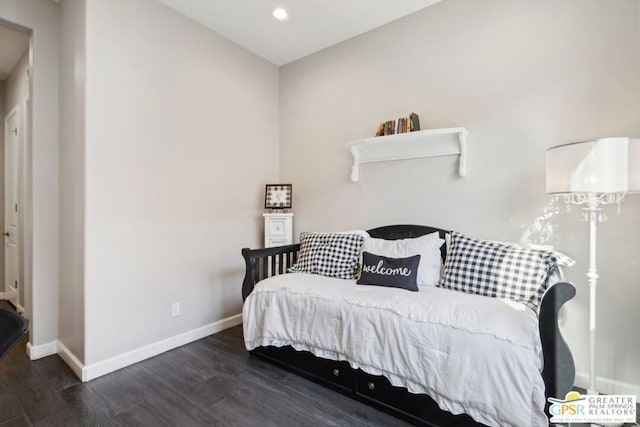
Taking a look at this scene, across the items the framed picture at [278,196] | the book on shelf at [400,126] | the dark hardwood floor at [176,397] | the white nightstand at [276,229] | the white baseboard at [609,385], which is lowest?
the dark hardwood floor at [176,397]

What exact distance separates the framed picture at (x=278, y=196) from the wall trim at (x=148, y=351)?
48.5 inches

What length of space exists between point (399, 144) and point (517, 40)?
107 centimetres

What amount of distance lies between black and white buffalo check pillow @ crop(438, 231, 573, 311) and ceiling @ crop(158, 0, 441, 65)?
2.05 meters

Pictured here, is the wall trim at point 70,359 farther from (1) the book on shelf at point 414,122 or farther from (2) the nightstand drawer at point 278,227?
(1) the book on shelf at point 414,122

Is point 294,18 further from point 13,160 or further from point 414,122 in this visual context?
point 13,160

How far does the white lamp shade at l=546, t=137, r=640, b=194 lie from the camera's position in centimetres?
146

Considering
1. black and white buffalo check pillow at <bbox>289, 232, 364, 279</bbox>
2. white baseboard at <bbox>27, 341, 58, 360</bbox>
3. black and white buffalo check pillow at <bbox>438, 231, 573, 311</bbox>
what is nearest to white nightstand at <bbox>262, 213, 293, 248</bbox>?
black and white buffalo check pillow at <bbox>289, 232, 364, 279</bbox>

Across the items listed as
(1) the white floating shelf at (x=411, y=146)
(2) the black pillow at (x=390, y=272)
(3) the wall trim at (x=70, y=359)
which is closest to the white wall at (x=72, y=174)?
(3) the wall trim at (x=70, y=359)

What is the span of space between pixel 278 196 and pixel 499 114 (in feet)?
6.97

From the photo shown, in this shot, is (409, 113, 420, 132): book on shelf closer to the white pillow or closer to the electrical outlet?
the white pillow

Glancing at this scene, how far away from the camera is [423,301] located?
5.60ft

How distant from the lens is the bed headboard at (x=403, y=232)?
7.79 feet

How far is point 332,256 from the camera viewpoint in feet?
8.12

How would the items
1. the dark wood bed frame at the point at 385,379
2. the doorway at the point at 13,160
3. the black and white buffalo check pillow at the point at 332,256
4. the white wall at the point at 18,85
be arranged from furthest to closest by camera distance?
1. the white wall at the point at 18,85
2. the doorway at the point at 13,160
3. the black and white buffalo check pillow at the point at 332,256
4. the dark wood bed frame at the point at 385,379
